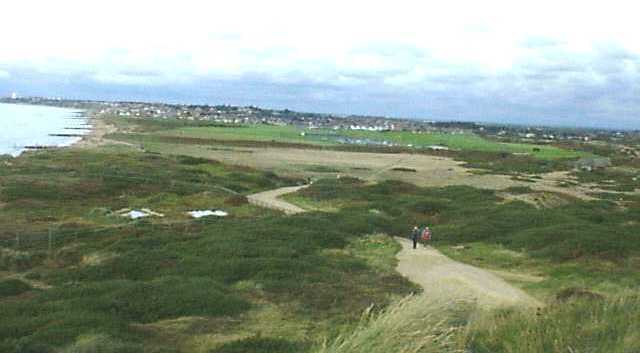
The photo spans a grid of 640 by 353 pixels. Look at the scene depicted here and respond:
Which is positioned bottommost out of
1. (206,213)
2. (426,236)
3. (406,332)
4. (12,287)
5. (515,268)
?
(206,213)

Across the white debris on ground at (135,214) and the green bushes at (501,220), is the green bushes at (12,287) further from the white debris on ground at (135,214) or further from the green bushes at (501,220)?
the green bushes at (501,220)

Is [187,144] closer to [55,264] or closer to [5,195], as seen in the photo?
[5,195]

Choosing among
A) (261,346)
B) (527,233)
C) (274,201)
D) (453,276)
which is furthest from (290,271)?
(274,201)

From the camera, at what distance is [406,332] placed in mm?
6129

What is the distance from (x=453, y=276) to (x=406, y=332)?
19.4m

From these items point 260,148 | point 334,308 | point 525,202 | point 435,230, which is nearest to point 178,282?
point 334,308

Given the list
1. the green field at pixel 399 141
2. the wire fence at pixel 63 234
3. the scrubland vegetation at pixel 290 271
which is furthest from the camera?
the green field at pixel 399 141

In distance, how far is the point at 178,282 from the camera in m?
20.9

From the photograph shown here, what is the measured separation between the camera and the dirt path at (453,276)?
21875 millimetres

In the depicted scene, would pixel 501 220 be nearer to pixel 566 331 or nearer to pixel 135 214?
pixel 135 214

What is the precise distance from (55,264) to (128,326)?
1084cm

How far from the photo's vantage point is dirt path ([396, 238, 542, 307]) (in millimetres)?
21875

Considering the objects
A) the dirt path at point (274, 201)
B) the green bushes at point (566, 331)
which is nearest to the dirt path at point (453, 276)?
the green bushes at point (566, 331)

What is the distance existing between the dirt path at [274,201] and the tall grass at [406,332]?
3674cm
